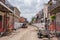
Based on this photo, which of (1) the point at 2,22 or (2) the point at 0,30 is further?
(1) the point at 2,22

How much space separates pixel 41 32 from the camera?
28.9 meters

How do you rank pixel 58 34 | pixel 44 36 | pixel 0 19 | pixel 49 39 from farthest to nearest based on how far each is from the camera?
pixel 0 19 < pixel 58 34 < pixel 44 36 < pixel 49 39

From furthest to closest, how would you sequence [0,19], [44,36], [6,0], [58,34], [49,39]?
[6,0] → [0,19] → [58,34] → [44,36] → [49,39]

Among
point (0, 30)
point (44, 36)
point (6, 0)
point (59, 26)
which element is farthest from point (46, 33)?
point (6, 0)

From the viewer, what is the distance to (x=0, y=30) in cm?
3409

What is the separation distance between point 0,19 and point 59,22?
10.5m

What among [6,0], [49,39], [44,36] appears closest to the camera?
[49,39]

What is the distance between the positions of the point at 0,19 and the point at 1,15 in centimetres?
75

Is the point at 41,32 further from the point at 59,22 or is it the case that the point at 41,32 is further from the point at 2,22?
the point at 2,22

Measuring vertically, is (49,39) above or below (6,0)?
below

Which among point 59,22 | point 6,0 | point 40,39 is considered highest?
point 6,0

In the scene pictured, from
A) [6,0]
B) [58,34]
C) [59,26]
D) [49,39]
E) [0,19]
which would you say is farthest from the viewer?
[6,0]

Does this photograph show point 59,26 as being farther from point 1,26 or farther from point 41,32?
point 1,26

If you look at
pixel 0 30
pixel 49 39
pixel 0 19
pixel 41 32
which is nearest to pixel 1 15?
pixel 0 19
